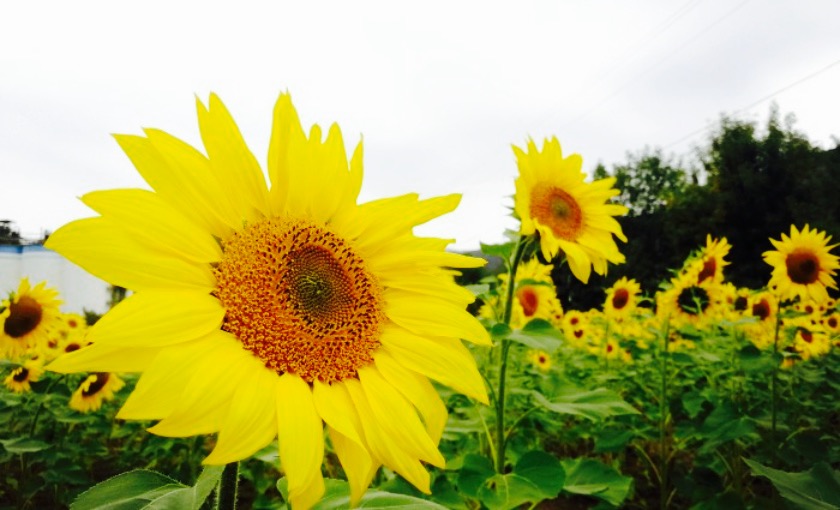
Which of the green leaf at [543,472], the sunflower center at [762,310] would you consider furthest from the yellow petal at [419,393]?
the sunflower center at [762,310]

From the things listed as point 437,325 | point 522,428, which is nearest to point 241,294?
point 437,325

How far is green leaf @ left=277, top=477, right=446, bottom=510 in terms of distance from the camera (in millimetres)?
888

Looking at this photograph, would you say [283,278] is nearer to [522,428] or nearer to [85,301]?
[522,428]

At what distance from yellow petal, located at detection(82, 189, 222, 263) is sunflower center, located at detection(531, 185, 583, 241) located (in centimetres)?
172

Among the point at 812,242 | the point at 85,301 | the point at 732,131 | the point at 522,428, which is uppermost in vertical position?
the point at 732,131

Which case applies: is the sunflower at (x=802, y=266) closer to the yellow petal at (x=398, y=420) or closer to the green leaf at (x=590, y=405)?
the green leaf at (x=590, y=405)

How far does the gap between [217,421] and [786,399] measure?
14.0 ft

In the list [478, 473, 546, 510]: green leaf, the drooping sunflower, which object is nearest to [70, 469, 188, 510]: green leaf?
[478, 473, 546, 510]: green leaf

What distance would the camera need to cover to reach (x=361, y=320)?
1018 mm

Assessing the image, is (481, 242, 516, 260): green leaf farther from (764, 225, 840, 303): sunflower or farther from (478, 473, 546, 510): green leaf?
(764, 225, 840, 303): sunflower

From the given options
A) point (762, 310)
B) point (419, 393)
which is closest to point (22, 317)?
point (419, 393)

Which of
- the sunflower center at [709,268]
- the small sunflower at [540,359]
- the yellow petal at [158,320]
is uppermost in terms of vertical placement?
the sunflower center at [709,268]

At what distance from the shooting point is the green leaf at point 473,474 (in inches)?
64.9

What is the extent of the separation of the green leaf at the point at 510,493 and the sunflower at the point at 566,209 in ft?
2.95
